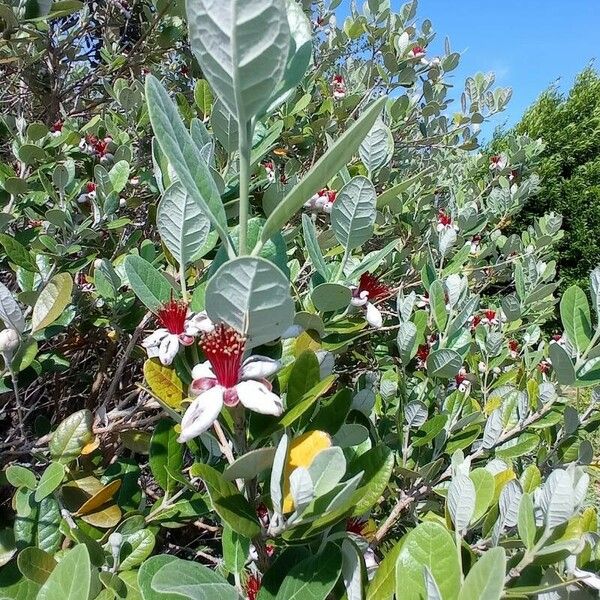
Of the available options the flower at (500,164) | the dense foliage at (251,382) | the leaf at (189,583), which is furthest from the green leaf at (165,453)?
the flower at (500,164)

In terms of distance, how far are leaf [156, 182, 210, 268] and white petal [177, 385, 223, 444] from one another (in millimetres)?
209

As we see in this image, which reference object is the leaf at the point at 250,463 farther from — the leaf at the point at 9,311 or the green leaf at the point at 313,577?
the leaf at the point at 9,311

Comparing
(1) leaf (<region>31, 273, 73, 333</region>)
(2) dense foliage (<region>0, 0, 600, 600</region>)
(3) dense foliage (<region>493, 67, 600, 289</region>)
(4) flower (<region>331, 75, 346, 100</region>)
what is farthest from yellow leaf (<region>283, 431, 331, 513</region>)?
(3) dense foliage (<region>493, 67, 600, 289</region>)

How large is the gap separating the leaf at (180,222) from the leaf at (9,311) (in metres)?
0.26

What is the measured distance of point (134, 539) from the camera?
788 millimetres

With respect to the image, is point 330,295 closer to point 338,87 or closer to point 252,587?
point 252,587

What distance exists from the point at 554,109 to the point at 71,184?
340 inches

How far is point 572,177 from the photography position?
8.09 metres

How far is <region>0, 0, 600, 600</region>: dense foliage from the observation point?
1.64ft

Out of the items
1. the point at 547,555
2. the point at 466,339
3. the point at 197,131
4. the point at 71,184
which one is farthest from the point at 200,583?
the point at 71,184

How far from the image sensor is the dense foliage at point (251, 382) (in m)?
0.50

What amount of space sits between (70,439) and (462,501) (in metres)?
0.57

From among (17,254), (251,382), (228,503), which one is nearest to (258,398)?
(251,382)

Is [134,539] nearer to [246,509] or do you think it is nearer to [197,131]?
[246,509]
